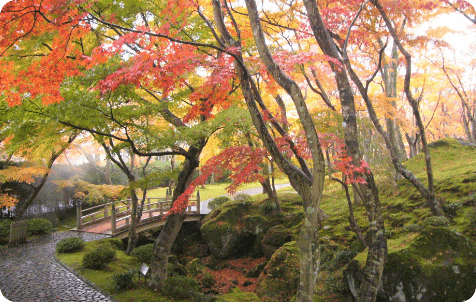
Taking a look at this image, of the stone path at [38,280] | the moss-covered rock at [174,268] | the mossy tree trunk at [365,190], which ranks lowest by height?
the moss-covered rock at [174,268]

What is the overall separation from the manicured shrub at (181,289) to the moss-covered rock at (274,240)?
4.20 metres

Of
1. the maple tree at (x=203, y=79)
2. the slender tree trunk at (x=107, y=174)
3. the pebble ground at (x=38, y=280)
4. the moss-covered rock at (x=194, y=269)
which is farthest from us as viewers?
the slender tree trunk at (x=107, y=174)

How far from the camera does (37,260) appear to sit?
8.31 meters

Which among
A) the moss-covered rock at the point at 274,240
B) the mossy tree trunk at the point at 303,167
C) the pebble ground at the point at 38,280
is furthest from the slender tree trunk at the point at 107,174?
the mossy tree trunk at the point at 303,167

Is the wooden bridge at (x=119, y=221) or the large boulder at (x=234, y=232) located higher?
the wooden bridge at (x=119, y=221)

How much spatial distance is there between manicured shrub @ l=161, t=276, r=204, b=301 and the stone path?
48.9 inches

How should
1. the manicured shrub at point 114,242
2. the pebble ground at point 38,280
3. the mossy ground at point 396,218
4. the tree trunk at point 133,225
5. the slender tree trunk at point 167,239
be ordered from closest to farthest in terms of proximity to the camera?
1. the mossy ground at point 396,218
2. the pebble ground at point 38,280
3. the slender tree trunk at point 167,239
4. the tree trunk at point 133,225
5. the manicured shrub at point 114,242

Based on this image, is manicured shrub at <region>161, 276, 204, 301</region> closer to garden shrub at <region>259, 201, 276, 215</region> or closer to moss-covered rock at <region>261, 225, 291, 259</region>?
moss-covered rock at <region>261, 225, 291, 259</region>

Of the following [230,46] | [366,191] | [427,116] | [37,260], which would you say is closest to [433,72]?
[427,116]

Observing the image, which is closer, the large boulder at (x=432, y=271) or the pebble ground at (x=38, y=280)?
the large boulder at (x=432, y=271)

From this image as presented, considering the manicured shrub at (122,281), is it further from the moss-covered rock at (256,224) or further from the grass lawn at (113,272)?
the moss-covered rock at (256,224)

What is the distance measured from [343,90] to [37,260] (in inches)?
382

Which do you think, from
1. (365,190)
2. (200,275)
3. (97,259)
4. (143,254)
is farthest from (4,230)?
(365,190)

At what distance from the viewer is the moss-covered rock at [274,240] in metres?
9.95
